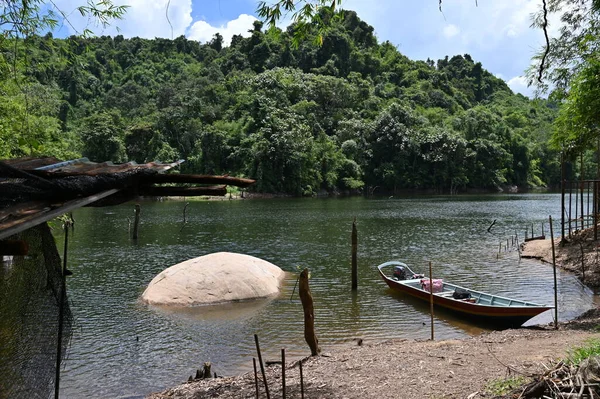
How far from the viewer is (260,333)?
14500 millimetres

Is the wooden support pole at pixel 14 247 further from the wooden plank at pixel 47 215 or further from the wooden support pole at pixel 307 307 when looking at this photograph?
the wooden support pole at pixel 307 307

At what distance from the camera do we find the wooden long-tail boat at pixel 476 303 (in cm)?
1398

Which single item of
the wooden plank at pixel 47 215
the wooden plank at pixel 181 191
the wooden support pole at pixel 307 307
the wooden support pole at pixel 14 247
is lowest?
the wooden support pole at pixel 307 307

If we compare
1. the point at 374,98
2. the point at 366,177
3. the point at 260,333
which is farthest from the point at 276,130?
the point at 260,333

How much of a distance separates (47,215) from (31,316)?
2.81 m

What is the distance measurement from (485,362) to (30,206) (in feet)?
27.4

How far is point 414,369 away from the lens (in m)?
9.23

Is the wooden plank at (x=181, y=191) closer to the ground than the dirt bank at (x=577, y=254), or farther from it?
farther from it

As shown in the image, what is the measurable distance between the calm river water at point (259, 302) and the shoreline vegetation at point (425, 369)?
6.31 ft

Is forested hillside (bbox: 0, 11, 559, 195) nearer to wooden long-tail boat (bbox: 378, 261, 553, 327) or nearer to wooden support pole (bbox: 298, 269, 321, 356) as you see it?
wooden long-tail boat (bbox: 378, 261, 553, 327)

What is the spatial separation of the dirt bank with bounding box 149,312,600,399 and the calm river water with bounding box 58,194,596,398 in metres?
2.06

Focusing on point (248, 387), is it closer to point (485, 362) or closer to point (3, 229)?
point (485, 362)

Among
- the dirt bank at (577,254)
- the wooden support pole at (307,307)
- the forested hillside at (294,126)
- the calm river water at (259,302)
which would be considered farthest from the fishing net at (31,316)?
the forested hillside at (294,126)

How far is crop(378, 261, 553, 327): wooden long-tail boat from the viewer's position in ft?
45.9
